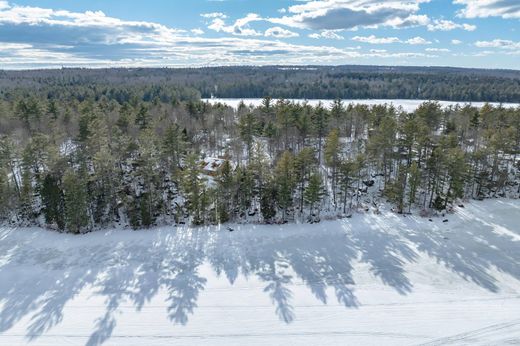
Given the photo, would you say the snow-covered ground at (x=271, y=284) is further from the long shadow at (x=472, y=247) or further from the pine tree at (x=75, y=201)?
the pine tree at (x=75, y=201)

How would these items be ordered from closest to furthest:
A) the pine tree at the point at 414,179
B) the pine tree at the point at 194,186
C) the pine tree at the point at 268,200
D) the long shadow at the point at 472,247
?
1. the long shadow at the point at 472,247
2. the pine tree at the point at 194,186
3. the pine tree at the point at 268,200
4. the pine tree at the point at 414,179

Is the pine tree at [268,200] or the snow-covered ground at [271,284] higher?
the pine tree at [268,200]

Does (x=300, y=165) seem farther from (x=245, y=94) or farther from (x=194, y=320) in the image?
(x=245, y=94)

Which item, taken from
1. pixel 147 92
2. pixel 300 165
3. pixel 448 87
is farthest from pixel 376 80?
pixel 300 165

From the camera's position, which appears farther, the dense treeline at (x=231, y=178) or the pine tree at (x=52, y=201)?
the dense treeline at (x=231, y=178)

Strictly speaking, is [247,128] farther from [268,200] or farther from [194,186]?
[194,186]

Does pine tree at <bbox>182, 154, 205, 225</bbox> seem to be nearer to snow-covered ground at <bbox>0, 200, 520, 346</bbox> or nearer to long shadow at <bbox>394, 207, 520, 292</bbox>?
snow-covered ground at <bbox>0, 200, 520, 346</bbox>

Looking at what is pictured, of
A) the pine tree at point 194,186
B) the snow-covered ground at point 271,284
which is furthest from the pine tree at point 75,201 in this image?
the pine tree at point 194,186

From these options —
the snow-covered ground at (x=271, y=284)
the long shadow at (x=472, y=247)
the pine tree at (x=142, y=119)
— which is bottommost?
the snow-covered ground at (x=271, y=284)
